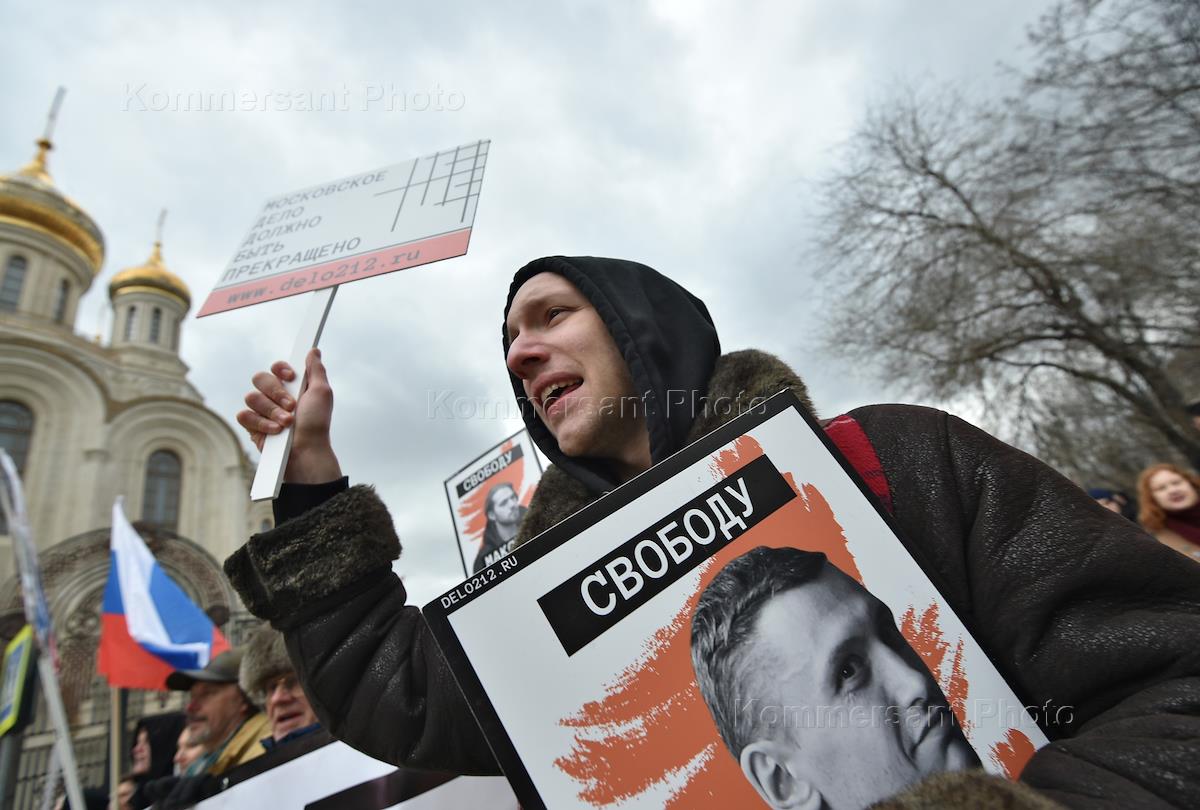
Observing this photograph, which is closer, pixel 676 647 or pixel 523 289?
pixel 676 647

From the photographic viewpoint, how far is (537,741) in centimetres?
89

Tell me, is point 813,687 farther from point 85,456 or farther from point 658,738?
point 85,456

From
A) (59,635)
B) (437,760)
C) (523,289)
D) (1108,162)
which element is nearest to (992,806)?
(437,760)

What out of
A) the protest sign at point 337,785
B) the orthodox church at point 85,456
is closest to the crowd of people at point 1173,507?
the protest sign at point 337,785

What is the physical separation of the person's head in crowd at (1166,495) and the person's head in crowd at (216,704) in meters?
6.02

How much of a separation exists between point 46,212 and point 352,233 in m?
30.4

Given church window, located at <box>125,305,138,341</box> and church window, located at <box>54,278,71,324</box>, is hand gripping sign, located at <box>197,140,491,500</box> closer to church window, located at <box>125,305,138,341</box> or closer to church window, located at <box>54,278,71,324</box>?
church window, located at <box>54,278,71,324</box>

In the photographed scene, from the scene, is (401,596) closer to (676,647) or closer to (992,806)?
(676,647)

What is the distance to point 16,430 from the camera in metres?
17.6

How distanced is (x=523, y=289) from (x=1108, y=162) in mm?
10142

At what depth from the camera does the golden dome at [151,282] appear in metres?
25.9

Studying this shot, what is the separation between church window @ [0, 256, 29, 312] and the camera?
68.5 ft

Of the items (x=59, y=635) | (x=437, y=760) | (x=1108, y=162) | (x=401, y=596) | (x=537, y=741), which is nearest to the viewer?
(x=537, y=741)

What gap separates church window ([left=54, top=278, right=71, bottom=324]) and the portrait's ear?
95.5 ft
